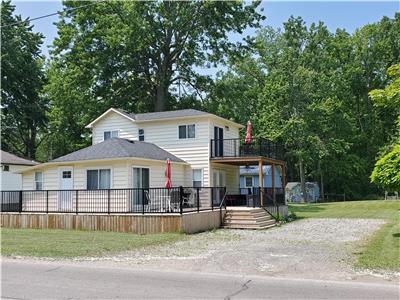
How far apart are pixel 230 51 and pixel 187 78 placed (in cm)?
460

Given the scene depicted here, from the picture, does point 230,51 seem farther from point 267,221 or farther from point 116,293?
point 116,293

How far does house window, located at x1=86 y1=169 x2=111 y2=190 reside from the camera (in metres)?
22.7

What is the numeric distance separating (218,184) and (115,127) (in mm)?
7596

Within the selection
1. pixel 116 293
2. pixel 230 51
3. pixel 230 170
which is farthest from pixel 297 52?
pixel 116 293

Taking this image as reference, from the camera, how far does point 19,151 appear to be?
58.0 meters

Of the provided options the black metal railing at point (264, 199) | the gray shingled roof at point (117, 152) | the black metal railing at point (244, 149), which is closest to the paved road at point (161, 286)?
the gray shingled roof at point (117, 152)

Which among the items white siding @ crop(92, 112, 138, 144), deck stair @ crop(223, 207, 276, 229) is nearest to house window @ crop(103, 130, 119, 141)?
white siding @ crop(92, 112, 138, 144)

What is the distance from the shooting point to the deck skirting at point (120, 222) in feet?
59.3

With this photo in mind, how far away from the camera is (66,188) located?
23688mm

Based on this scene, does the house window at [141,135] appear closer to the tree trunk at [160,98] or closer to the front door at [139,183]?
the front door at [139,183]

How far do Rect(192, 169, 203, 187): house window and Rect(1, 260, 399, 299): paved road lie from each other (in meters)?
16.6

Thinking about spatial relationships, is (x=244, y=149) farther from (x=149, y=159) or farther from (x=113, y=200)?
(x=113, y=200)

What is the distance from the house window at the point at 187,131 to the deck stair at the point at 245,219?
247 inches

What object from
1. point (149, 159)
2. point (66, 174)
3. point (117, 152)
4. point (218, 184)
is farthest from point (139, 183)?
point (218, 184)
